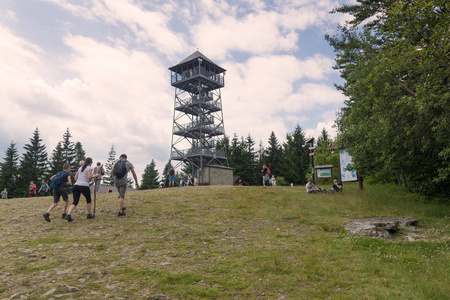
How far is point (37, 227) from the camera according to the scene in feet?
32.4

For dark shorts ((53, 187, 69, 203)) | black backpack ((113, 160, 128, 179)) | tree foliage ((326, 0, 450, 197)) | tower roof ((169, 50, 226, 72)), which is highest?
tower roof ((169, 50, 226, 72))

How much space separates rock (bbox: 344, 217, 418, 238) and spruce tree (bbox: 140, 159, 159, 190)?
219 feet

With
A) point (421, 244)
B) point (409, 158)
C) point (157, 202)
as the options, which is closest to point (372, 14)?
point (409, 158)

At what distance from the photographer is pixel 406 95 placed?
13.5 meters

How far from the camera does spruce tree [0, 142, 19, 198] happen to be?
50344mm

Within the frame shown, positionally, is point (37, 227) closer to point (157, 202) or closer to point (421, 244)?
point (157, 202)

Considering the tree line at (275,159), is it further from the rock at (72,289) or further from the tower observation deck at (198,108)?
the rock at (72,289)

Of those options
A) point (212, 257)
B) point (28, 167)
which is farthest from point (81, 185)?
point (28, 167)

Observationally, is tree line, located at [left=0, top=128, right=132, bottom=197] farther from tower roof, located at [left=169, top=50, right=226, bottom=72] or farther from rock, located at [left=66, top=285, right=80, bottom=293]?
rock, located at [left=66, top=285, right=80, bottom=293]

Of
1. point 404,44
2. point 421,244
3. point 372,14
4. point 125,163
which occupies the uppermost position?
point 372,14

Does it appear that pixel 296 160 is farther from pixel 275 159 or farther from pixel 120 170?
pixel 120 170

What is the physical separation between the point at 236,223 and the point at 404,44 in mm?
9738

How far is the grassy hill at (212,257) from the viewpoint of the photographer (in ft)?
18.0

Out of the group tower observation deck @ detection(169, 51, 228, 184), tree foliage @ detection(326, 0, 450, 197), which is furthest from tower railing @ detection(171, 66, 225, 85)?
tree foliage @ detection(326, 0, 450, 197)
